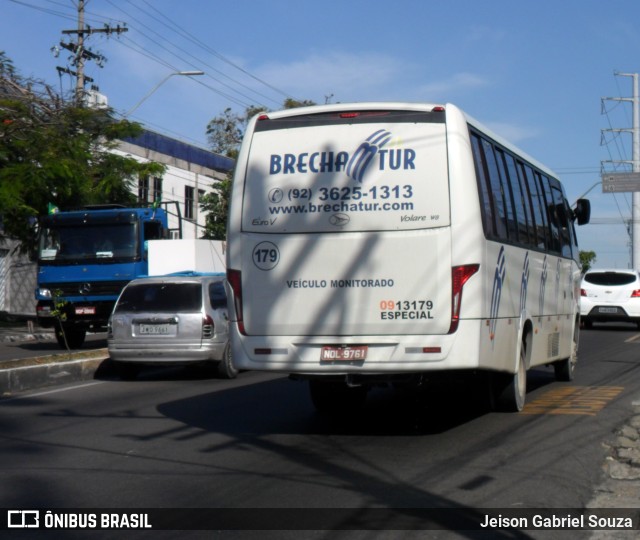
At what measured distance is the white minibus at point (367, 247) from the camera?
8516 millimetres

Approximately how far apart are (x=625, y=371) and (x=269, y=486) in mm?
9941

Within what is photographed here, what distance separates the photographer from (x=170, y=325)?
14547 mm

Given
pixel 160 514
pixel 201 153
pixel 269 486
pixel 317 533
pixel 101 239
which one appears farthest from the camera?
pixel 201 153

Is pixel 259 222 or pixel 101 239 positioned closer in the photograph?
pixel 259 222

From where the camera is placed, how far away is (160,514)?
6250mm

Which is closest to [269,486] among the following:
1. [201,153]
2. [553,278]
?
[553,278]

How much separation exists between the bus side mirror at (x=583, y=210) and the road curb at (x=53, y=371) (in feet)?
24.8

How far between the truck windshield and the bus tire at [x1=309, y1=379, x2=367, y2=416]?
10.2m

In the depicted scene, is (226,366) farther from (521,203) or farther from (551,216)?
(521,203)

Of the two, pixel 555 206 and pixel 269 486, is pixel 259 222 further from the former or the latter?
pixel 555 206

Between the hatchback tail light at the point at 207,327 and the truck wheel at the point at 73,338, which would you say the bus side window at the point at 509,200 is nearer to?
the hatchback tail light at the point at 207,327

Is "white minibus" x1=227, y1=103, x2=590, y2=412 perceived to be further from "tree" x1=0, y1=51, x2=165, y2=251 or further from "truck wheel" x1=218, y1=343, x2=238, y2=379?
"tree" x1=0, y1=51, x2=165, y2=251

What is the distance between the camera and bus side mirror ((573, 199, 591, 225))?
14.8 meters

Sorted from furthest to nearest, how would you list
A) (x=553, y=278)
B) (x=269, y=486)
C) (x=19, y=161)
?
(x=19, y=161)
(x=553, y=278)
(x=269, y=486)
